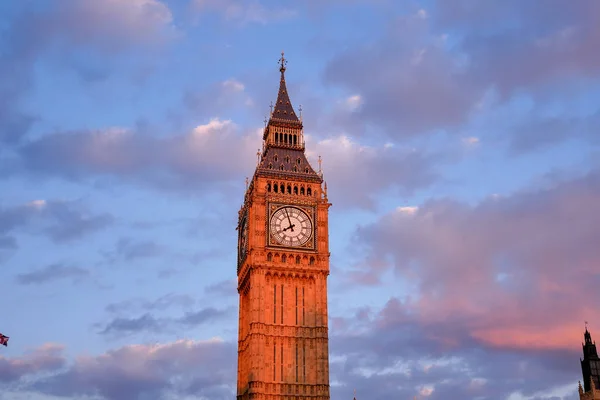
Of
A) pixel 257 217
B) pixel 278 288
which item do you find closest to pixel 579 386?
pixel 278 288

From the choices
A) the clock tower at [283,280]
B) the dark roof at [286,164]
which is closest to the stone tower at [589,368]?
the clock tower at [283,280]

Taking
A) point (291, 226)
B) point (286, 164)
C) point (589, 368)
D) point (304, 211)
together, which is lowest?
point (589, 368)

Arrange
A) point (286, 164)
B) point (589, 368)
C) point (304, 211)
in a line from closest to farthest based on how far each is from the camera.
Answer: point (589, 368)
point (304, 211)
point (286, 164)

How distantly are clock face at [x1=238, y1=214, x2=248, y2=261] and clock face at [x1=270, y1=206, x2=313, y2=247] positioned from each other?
16.0 ft

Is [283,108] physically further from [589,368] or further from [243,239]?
[589,368]

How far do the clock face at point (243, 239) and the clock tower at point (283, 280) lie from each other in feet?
0.44

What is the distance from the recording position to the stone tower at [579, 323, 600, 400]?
294 feet

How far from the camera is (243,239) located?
104m

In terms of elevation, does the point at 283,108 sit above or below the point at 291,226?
above

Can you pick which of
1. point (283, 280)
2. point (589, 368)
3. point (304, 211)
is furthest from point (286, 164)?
point (589, 368)

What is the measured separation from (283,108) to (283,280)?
27253 millimetres

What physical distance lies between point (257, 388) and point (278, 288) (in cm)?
1240

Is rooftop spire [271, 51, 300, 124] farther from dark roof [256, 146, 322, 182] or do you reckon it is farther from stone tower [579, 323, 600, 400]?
stone tower [579, 323, 600, 400]

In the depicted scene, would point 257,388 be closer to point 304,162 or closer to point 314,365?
point 314,365
